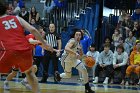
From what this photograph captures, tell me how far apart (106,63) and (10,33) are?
23.9ft

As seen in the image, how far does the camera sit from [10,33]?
21.8 ft

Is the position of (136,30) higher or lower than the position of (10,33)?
lower

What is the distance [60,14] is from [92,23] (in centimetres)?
196

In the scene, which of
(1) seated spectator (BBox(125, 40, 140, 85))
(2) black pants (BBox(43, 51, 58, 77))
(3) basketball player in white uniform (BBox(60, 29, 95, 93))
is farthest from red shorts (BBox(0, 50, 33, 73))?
(1) seated spectator (BBox(125, 40, 140, 85))

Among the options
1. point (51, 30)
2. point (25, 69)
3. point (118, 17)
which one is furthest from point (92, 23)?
point (25, 69)

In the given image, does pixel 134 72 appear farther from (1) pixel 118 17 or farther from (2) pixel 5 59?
(2) pixel 5 59

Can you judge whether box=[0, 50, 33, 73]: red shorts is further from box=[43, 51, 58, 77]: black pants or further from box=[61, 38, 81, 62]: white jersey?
box=[43, 51, 58, 77]: black pants

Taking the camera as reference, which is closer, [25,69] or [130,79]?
[25,69]

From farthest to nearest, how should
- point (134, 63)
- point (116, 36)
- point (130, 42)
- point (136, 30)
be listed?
1. point (136, 30)
2. point (116, 36)
3. point (130, 42)
4. point (134, 63)

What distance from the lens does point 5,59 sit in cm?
670

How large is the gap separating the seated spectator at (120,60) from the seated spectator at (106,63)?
0.60 feet

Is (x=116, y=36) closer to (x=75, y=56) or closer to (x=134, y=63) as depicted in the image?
(x=134, y=63)

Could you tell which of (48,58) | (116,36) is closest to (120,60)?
(116,36)

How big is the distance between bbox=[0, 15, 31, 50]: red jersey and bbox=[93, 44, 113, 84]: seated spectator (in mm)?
7035
